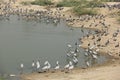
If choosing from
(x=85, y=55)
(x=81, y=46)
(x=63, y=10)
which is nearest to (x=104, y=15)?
(x=63, y=10)

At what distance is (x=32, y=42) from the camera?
159ft

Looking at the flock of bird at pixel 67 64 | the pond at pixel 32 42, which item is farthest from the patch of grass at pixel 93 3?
the flock of bird at pixel 67 64

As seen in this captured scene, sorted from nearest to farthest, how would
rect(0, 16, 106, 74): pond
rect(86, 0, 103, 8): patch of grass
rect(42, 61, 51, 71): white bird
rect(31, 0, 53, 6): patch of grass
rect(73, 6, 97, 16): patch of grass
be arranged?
rect(42, 61, 51, 71): white bird
rect(0, 16, 106, 74): pond
rect(73, 6, 97, 16): patch of grass
rect(86, 0, 103, 8): patch of grass
rect(31, 0, 53, 6): patch of grass

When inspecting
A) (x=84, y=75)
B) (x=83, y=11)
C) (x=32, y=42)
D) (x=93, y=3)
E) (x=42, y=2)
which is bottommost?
(x=84, y=75)

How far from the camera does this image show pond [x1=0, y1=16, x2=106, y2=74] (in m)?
39.1

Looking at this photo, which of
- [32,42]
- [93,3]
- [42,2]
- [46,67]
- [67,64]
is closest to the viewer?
[46,67]

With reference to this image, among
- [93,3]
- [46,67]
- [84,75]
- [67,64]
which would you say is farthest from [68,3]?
[84,75]

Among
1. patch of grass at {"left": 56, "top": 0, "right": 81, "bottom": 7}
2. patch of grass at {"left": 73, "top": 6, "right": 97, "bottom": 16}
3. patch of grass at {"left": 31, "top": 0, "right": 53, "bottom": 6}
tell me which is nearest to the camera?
patch of grass at {"left": 73, "top": 6, "right": 97, "bottom": 16}

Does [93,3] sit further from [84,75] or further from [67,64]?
[84,75]

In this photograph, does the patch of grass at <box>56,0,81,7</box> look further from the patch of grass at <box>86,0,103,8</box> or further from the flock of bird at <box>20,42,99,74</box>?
the flock of bird at <box>20,42,99,74</box>

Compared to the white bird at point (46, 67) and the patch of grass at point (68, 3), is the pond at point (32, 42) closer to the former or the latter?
the white bird at point (46, 67)

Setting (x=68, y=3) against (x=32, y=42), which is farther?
(x=68, y=3)

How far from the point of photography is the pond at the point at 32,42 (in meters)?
39.1

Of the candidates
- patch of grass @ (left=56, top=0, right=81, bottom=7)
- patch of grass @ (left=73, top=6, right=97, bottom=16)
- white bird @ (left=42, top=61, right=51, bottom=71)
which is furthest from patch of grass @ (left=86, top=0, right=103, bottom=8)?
white bird @ (left=42, top=61, right=51, bottom=71)
